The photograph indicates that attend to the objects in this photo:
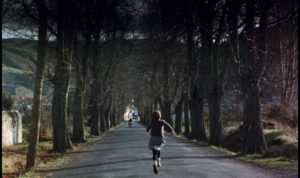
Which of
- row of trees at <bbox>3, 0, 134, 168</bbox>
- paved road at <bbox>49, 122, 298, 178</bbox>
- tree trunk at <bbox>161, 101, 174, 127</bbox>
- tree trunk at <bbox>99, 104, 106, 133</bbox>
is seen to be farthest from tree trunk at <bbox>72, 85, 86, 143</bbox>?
tree trunk at <bbox>161, 101, 174, 127</bbox>

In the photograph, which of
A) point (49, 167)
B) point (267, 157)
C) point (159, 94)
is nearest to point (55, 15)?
point (49, 167)

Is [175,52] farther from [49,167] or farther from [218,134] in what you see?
[49,167]

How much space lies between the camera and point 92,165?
65.9 feet

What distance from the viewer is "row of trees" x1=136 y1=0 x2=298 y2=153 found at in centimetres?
2644

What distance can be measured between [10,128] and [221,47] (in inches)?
596

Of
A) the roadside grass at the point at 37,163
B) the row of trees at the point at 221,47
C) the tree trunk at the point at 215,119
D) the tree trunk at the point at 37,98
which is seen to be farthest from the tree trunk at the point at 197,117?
the tree trunk at the point at 37,98

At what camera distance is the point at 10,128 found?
32438 mm

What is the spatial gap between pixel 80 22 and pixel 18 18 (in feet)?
32.8

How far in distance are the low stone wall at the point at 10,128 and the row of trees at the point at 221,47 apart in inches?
422

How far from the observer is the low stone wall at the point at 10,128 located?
30.7 metres

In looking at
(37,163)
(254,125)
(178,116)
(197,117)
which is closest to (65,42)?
(37,163)

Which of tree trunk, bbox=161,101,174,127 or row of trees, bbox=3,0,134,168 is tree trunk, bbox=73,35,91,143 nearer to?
row of trees, bbox=3,0,134,168

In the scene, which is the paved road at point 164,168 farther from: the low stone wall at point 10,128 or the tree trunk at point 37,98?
the low stone wall at point 10,128

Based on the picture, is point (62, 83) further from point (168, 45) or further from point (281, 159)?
point (168, 45)
